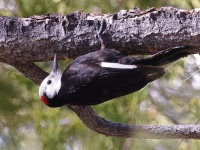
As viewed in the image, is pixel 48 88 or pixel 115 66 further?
pixel 48 88

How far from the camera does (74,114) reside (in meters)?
2.16

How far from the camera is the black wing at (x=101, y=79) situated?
1.38 metres

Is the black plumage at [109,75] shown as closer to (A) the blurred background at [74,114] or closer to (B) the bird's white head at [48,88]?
(B) the bird's white head at [48,88]

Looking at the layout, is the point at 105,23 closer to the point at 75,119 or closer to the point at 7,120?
the point at 75,119

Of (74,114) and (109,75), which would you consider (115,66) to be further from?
(74,114)

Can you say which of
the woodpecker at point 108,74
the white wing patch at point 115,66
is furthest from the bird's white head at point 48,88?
the white wing patch at point 115,66

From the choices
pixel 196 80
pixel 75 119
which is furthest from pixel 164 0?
pixel 75 119

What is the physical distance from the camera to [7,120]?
2.17m

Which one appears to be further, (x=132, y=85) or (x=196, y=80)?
(x=196, y=80)

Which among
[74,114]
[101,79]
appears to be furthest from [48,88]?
[74,114]

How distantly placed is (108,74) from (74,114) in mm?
797

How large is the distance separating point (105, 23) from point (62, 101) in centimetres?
28

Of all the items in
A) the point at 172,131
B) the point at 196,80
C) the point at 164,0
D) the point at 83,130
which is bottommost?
the point at 172,131

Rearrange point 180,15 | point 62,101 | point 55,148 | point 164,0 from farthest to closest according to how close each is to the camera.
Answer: point 164,0
point 55,148
point 62,101
point 180,15
